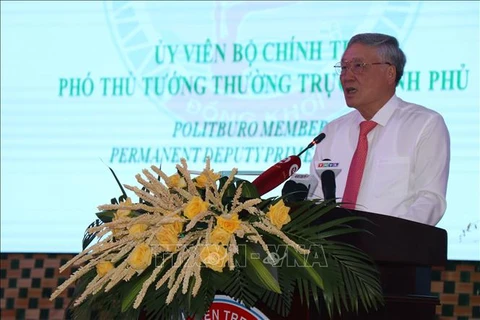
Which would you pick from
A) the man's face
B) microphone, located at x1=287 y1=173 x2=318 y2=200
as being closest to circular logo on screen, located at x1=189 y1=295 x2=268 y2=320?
microphone, located at x1=287 y1=173 x2=318 y2=200

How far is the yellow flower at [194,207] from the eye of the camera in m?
1.73

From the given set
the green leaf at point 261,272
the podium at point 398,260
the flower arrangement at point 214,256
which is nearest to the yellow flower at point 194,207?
the flower arrangement at point 214,256

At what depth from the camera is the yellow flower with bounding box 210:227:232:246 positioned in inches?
67.2

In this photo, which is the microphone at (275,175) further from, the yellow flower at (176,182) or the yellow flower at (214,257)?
the yellow flower at (214,257)

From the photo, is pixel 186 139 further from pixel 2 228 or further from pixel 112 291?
pixel 112 291

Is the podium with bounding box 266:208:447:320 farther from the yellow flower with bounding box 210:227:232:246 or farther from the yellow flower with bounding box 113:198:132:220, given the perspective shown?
the yellow flower with bounding box 113:198:132:220

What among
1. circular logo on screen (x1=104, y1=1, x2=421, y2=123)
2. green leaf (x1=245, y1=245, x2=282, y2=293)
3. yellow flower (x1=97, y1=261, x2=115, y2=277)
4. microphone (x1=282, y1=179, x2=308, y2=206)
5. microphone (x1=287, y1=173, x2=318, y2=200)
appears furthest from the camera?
circular logo on screen (x1=104, y1=1, x2=421, y2=123)

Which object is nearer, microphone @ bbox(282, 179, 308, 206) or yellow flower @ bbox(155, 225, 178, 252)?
yellow flower @ bbox(155, 225, 178, 252)

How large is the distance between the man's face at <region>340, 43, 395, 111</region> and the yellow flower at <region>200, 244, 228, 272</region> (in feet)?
3.96

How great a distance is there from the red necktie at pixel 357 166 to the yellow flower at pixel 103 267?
3.22ft

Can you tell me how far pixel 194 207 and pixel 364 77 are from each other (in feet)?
3.89

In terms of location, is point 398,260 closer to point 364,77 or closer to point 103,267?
point 103,267

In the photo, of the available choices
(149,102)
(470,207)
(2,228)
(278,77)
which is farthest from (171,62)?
(470,207)

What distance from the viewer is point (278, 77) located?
12.8 feet
